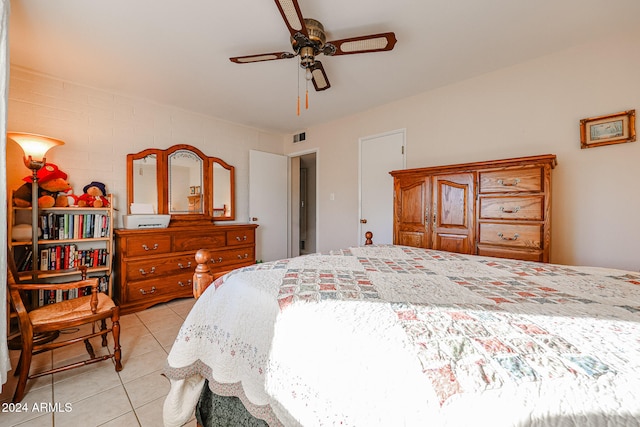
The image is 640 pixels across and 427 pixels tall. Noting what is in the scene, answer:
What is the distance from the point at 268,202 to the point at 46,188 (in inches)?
98.8

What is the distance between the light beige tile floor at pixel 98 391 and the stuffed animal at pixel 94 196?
1301mm

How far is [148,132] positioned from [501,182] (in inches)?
149

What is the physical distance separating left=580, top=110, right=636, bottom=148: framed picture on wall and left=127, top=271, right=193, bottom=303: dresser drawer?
403cm

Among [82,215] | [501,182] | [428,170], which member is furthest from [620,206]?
[82,215]

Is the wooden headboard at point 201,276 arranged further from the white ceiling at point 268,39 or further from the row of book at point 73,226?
the row of book at point 73,226

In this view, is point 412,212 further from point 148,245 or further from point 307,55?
point 148,245

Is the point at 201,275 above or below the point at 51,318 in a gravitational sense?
above

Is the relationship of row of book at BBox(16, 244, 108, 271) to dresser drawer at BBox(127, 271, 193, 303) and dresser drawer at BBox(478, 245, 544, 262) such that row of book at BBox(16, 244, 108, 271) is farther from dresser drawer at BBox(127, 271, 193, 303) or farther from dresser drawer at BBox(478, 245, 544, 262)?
dresser drawer at BBox(478, 245, 544, 262)

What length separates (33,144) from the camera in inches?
86.3

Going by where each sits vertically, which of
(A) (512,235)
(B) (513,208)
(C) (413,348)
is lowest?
(C) (413,348)

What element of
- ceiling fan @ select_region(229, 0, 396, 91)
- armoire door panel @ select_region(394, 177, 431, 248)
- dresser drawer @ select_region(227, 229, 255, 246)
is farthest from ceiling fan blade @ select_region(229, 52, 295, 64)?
dresser drawer @ select_region(227, 229, 255, 246)

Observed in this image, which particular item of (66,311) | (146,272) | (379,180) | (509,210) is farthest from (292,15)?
(146,272)

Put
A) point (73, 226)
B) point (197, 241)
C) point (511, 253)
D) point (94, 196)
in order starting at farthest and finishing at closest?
point (197, 241) < point (94, 196) < point (73, 226) < point (511, 253)

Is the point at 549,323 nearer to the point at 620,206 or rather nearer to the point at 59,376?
the point at 620,206
